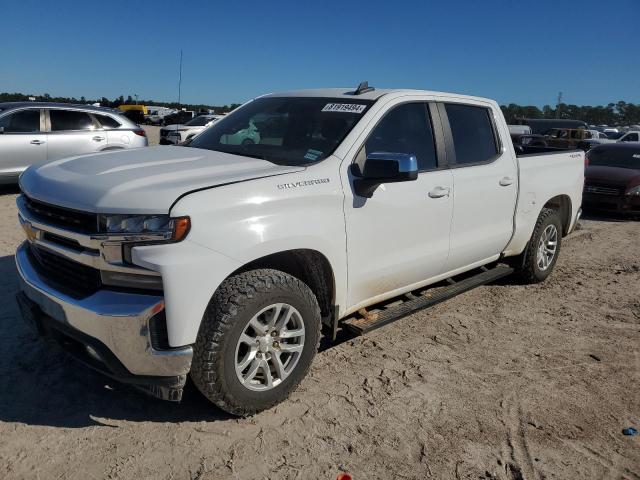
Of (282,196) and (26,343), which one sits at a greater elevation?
(282,196)

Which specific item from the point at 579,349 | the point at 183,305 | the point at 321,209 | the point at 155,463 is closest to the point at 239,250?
the point at 183,305

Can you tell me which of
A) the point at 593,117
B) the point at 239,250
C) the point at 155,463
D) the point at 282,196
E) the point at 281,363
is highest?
the point at 593,117

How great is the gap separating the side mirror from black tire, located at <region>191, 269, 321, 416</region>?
738 millimetres

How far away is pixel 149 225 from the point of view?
2.61 m

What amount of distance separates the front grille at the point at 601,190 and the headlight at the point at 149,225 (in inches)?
397

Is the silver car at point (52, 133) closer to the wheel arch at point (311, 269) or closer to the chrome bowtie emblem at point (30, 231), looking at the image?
the chrome bowtie emblem at point (30, 231)

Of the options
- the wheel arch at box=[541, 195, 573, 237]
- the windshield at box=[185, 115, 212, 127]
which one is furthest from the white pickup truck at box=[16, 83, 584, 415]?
the windshield at box=[185, 115, 212, 127]

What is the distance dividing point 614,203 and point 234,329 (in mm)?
9824

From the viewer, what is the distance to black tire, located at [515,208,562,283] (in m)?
5.39

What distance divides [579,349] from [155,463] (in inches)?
128

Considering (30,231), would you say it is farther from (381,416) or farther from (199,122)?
(199,122)

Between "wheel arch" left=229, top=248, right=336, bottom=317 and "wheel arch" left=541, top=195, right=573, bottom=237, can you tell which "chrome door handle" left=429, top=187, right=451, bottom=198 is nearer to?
"wheel arch" left=229, top=248, right=336, bottom=317

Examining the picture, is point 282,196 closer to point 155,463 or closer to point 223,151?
point 223,151

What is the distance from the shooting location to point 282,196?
2.99 meters
